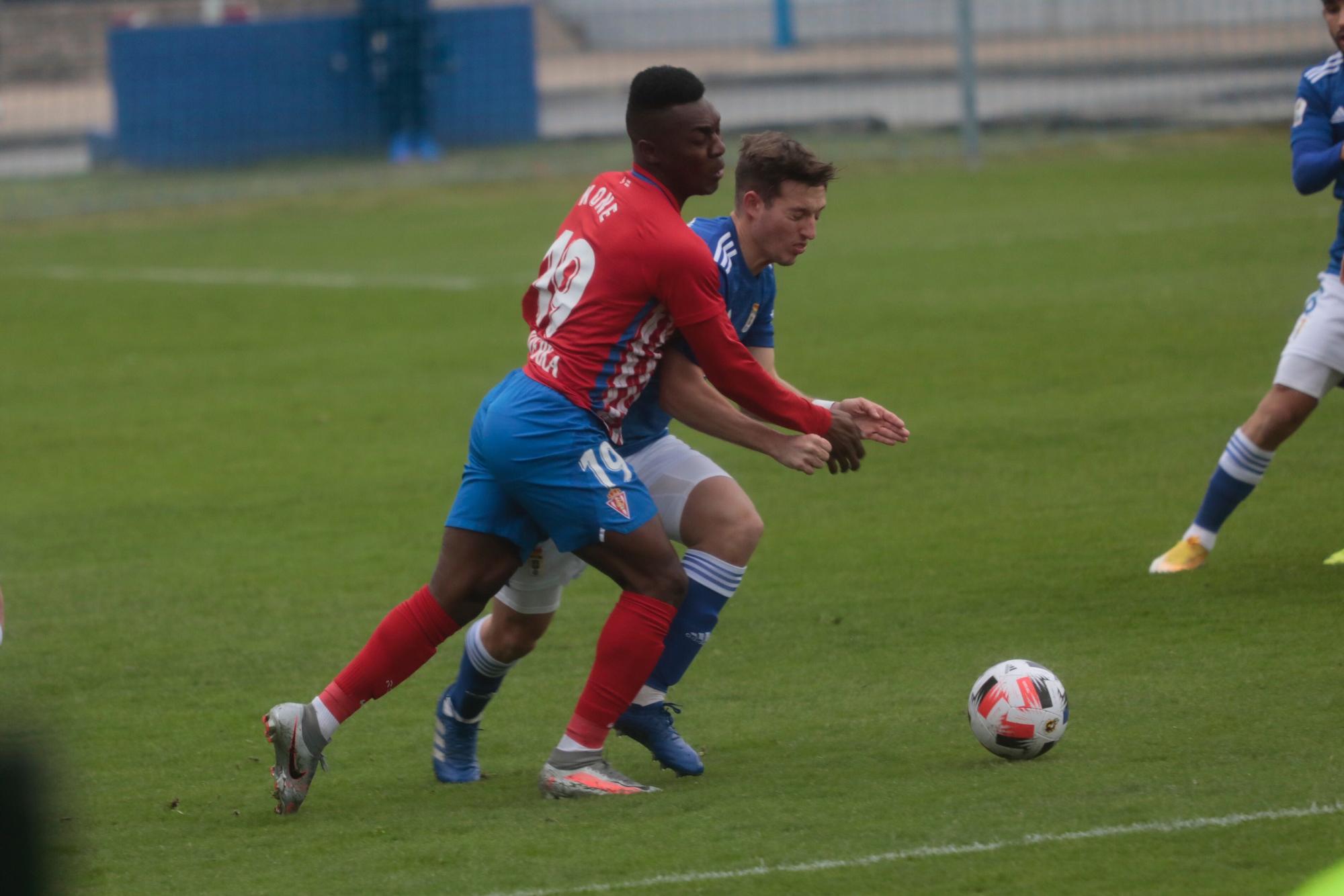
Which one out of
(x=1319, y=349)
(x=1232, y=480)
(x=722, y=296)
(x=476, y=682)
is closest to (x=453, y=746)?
(x=476, y=682)

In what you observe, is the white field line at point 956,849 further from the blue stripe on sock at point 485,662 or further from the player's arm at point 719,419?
the blue stripe on sock at point 485,662

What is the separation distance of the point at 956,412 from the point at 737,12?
19156 millimetres

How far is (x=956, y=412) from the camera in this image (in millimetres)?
10719

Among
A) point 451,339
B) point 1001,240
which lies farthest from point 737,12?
point 451,339

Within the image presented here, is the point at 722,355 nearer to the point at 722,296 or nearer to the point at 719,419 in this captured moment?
the point at 719,419

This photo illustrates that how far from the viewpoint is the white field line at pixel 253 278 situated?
54.6 ft

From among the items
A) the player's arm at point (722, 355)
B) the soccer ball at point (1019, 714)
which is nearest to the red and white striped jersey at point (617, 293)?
the player's arm at point (722, 355)

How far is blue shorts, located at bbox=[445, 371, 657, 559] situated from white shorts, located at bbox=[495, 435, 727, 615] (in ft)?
0.81

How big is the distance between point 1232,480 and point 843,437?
8.85ft

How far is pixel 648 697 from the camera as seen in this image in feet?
17.2

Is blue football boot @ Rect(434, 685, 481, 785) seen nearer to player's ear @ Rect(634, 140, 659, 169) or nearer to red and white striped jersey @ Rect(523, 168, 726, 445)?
red and white striped jersey @ Rect(523, 168, 726, 445)

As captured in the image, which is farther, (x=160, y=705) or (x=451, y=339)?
(x=451, y=339)

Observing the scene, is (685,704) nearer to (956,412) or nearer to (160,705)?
(160,705)

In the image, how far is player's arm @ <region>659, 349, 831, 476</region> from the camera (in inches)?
197
